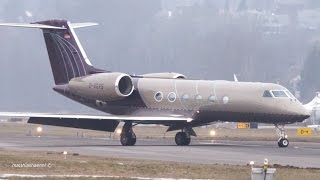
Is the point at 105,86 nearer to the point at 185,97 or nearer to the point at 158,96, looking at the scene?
the point at 158,96

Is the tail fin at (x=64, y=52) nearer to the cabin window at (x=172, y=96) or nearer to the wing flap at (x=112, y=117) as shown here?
the cabin window at (x=172, y=96)

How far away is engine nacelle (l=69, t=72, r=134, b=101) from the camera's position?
59594mm

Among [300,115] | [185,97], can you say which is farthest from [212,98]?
[300,115]

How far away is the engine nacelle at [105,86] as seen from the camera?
5959 centimetres

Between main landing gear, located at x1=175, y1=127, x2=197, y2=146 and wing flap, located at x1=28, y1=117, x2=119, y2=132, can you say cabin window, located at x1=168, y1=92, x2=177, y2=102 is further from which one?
wing flap, located at x1=28, y1=117, x2=119, y2=132

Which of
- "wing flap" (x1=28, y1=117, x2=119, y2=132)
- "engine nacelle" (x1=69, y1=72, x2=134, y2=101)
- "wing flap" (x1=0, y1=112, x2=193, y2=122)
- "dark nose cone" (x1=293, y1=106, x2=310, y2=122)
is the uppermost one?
"engine nacelle" (x1=69, y1=72, x2=134, y2=101)

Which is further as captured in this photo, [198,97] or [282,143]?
[198,97]

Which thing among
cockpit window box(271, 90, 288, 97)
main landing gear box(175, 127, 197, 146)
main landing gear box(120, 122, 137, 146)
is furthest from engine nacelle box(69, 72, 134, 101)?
cockpit window box(271, 90, 288, 97)

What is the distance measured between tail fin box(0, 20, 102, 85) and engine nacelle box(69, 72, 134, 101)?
73.1 inches

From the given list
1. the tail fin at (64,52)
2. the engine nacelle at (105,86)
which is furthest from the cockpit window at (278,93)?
the tail fin at (64,52)

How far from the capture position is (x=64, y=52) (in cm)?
6438

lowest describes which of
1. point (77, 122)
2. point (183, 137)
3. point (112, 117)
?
point (183, 137)

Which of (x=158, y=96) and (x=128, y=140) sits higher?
(x=158, y=96)

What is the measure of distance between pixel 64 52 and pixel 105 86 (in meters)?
5.60
